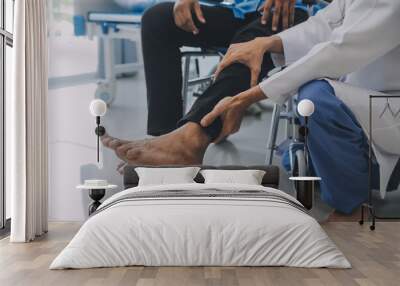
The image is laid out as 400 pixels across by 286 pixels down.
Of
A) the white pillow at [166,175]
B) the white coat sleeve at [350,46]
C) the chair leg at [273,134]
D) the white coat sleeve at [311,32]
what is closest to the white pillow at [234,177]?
the white pillow at [166,175]

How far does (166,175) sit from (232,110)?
51.0 inches

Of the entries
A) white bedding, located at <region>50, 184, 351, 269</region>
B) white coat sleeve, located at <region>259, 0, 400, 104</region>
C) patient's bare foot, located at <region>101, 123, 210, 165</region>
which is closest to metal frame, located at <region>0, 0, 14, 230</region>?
patient's bare foot, located at <region>101, 123, 210, 165</region>

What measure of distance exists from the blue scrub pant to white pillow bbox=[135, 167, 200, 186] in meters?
1.58

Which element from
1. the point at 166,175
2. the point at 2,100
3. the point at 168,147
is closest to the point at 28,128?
the point at 2,100

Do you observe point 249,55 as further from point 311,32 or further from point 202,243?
point 202,243

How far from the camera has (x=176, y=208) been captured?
4.73 meters

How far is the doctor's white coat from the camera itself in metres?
7.24

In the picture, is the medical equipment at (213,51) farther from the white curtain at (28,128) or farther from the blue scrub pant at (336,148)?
the white curtain at (28,128)

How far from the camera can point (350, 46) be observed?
24.0ft

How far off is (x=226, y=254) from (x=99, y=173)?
348 cm

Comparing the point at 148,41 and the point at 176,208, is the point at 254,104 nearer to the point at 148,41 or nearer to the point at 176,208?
the point at 148,41

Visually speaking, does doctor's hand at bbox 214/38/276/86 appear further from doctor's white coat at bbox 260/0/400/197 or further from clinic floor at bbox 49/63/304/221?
clinic floor at bbox 49/63/304/221

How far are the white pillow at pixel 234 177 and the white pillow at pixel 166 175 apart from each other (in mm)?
200

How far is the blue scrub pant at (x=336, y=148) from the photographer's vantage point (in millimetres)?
7250
